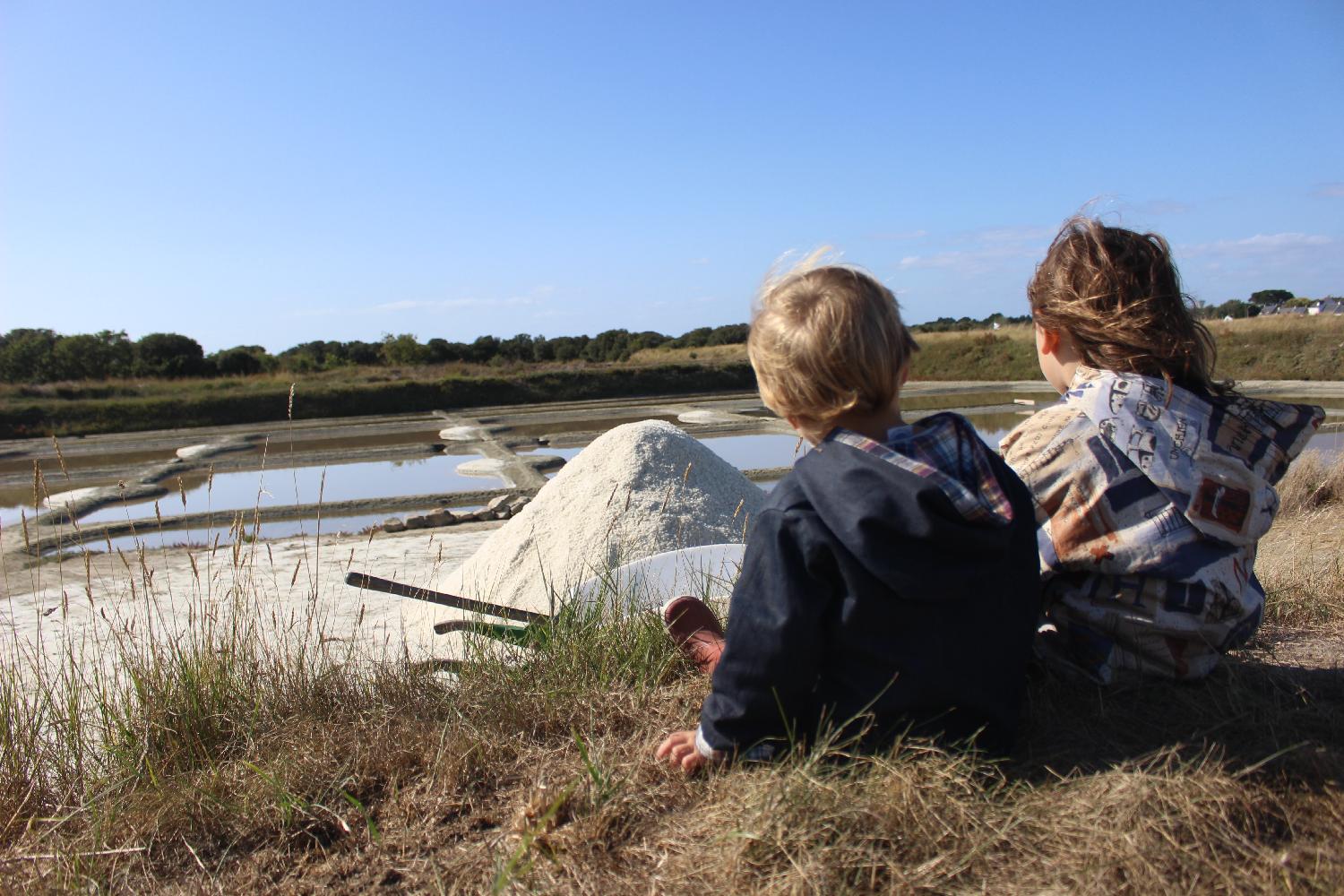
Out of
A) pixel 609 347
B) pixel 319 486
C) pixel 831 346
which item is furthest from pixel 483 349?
pixel 831 346

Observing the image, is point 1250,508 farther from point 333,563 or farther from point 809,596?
point 333,563

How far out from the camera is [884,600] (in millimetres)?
1517

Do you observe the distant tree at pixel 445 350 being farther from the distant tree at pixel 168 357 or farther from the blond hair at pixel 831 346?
the blond hair at pixel 831 346

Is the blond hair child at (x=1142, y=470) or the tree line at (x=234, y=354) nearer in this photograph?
the blond hair child at (x=1142, y=470)

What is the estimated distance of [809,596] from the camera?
1.51 m

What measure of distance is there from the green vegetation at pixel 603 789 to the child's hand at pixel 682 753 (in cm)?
3

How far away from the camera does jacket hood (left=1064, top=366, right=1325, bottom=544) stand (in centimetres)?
177

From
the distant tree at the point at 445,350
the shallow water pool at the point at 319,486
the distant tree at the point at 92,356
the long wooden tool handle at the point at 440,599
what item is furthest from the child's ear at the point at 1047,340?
the distant tree at the point at 445,350

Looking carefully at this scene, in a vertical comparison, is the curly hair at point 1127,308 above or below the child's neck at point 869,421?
above

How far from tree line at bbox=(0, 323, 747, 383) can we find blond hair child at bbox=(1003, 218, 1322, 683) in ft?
103

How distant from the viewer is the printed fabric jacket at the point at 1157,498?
1763 mm

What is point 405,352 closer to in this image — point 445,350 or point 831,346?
point 445,350

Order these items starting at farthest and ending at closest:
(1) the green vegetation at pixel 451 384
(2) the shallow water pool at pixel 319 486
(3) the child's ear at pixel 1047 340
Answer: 1. (1) the green vegetation at pixel 451 384
2. (2) the shallow water pool at pixel 319 486
3. (3) the child's ear at pixel 1047 340

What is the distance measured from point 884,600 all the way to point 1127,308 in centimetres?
83
